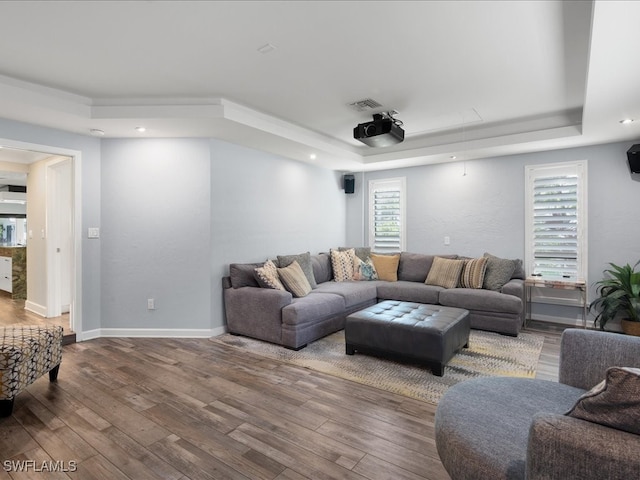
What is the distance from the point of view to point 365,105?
3.88 meters

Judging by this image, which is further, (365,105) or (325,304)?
(325,304)

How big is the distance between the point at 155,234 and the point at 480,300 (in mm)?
4240

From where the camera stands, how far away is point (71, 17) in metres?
2.26

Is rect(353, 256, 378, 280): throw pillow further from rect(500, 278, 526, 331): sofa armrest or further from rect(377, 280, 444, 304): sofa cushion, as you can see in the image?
→ rect(500, 278, 526, 331): sofa armrest

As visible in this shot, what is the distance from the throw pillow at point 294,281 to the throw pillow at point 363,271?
143 cm

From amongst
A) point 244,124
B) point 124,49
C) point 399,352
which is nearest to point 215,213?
point 244,124

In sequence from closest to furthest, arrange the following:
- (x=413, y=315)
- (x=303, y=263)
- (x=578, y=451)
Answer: (x=578, y=451)
(x=413, y=315)
(x=303, y=263)

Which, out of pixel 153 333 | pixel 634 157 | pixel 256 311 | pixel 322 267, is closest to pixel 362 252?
pixel 322 267

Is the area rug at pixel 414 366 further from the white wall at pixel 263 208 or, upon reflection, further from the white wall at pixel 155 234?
the white wall at pixel 263 208

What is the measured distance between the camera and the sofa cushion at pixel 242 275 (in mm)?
4418

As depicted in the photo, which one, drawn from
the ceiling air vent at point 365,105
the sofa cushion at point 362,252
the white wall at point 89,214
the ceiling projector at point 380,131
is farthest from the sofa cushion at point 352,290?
the white wall at point 89,214

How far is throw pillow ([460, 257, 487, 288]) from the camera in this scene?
16.0 ft

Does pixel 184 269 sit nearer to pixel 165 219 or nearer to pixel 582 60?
pixel 165 219

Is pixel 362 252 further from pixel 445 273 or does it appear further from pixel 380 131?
pixel 380 131
